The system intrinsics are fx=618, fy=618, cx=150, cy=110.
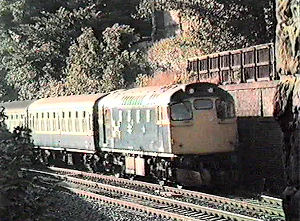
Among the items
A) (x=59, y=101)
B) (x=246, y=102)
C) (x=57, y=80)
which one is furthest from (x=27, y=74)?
(x=246, y=102)

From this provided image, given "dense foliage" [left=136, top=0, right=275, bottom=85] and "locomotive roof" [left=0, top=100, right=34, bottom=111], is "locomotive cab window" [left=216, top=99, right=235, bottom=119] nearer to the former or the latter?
"dense foliage" [left=136, top=0, right=275, bottom=85]

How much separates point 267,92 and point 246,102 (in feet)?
3.72

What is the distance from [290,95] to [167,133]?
1163cm

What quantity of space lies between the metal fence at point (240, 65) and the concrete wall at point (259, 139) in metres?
0.49

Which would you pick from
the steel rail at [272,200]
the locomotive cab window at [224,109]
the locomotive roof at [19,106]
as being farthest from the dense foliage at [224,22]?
the steel rail at [272,200]

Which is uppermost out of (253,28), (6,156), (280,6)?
(253,28)

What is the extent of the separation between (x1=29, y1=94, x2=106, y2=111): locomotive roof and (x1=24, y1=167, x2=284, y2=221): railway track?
131 inches

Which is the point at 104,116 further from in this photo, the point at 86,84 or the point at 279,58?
the point at 279,58

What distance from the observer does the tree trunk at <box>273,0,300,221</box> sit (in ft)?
8.84


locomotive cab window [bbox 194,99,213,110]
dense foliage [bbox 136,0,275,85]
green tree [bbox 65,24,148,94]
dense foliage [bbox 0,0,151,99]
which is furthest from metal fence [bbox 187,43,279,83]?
dense foliage [bbox 0,0,151,99]

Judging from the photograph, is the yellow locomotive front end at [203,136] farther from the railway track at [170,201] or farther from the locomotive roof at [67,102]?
the locomotive roof at [67,102]

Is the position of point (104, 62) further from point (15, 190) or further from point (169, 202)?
point (15, 190)

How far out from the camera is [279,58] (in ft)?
9.31

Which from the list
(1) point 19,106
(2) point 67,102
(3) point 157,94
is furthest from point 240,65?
(1) point 19,106
